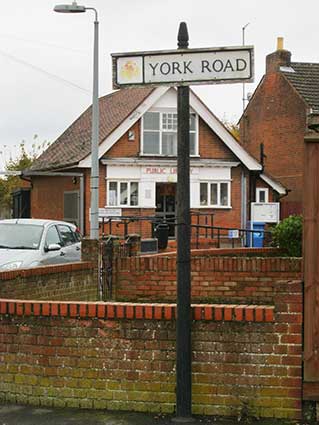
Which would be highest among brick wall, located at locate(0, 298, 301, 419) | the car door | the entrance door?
the entrance door

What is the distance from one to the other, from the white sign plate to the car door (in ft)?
46.6

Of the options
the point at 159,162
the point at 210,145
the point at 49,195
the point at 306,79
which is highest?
the point at 306,79

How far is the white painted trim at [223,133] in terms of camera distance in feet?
102

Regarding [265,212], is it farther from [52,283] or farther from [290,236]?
[52,283]

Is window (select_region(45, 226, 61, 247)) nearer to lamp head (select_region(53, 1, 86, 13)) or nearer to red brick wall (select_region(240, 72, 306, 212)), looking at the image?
lamp head (select_region(53, 1, 86, 13))

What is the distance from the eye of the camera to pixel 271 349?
577 cm

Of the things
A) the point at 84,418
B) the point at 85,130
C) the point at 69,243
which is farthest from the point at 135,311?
the point at 85,130

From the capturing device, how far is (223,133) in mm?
31875

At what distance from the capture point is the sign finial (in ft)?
19.1

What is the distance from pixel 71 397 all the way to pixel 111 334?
61 centimetres

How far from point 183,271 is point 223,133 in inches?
1045

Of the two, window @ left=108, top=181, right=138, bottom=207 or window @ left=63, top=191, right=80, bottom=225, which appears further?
window @ left=63, top=191, right=80, bottom=225

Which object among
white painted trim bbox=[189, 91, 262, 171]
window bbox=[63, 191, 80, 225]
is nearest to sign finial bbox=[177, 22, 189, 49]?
white painted trim bbox=[189, 91, 262, 171]

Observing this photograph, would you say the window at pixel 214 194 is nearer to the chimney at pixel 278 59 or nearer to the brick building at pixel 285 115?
the brick building at pixel 285 115
